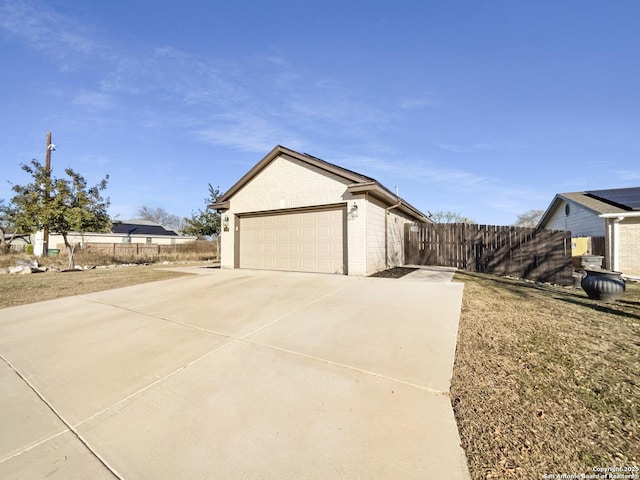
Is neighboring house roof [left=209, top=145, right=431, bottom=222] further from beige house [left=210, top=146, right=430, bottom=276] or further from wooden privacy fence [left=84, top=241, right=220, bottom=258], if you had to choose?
wooden privacy fence [left=84, top=241, right=220, bottom=258]

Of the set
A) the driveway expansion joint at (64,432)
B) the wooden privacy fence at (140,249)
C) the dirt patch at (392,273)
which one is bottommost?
the driveway expansion joint at (64,432)

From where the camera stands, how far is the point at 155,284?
24.1 ft

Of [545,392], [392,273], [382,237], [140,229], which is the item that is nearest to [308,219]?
[382,237]

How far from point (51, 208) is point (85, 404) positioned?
14.6 m

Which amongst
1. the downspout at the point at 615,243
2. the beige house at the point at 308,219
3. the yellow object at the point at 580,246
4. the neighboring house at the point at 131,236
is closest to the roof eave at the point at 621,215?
the downspout at the point at 615,243

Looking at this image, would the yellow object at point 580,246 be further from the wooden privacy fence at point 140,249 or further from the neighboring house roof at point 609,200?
the wooden privacy fence at point 140,249

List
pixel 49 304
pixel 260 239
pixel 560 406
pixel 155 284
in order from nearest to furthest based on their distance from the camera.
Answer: pixel 560 406 → pixel 49 304 → pixel 155 284 → pixel 260 239

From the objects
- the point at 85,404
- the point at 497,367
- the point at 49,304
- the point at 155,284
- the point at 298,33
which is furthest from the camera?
the point at 298,33

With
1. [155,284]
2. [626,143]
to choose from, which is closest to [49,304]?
[155,284]

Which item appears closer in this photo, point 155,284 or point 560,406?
point 560,406

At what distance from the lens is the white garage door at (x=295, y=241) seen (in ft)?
28.1

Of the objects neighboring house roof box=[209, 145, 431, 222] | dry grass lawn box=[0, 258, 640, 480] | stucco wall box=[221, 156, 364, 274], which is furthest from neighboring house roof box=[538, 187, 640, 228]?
stucco wall box=[221, 156, 364, 274]

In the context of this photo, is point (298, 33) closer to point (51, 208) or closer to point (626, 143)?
point (51, 208)

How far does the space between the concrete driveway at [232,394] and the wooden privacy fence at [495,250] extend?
23.8 ft
